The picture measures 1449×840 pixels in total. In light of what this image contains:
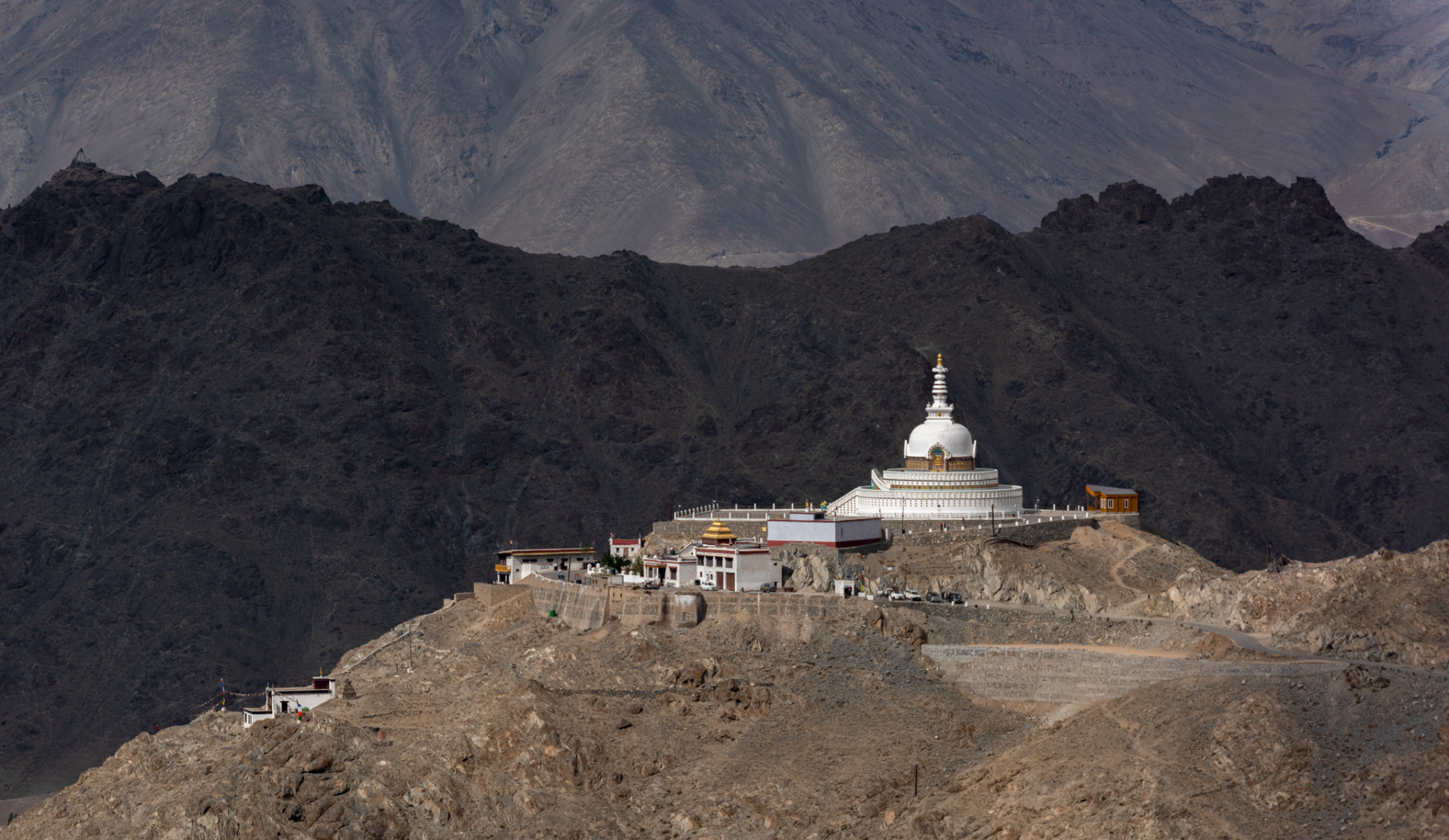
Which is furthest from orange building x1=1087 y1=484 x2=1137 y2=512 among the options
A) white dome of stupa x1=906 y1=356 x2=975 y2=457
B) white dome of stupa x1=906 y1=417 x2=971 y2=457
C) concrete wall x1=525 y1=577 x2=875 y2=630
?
concrete wall x1=525 y1=577 x2=875 y2=630

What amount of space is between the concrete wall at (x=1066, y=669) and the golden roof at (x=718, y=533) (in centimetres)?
1436

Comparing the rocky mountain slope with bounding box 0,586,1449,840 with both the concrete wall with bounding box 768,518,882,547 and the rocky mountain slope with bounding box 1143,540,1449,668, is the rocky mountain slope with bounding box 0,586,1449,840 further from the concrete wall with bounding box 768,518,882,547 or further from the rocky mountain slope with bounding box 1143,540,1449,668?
the concrete wall with bounding box 768,518,882,547

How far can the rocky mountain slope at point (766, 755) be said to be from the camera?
274 ft

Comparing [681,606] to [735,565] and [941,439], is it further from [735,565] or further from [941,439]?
[941,439]

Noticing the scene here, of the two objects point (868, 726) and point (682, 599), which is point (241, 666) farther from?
point (868, 726)

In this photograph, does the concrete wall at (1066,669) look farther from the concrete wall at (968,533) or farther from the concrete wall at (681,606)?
the concrete wall at (968,533)

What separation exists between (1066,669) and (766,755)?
1328 cm

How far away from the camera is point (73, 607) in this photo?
191 m

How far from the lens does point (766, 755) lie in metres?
98.1

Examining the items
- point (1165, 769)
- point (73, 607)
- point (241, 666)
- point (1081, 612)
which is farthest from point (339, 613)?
point (1165, 769)

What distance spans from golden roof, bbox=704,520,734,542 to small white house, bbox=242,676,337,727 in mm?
19733

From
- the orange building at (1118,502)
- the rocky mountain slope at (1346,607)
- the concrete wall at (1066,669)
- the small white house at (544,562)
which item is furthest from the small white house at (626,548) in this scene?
the rocky mountain slope at (1346,607)

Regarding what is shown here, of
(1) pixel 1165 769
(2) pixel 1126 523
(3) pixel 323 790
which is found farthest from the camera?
(2) pixel 1126 523

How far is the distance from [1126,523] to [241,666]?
80.8 meters
